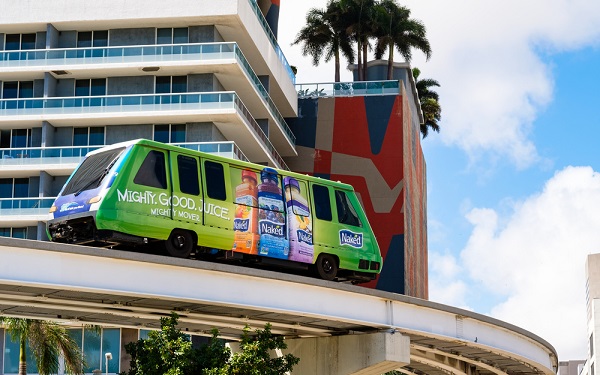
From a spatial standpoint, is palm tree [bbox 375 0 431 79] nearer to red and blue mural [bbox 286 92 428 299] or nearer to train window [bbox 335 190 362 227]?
red and blue mural [bbox 286 92 428 299]

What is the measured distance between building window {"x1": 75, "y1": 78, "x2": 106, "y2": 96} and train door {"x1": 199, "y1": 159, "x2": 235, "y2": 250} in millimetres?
34711

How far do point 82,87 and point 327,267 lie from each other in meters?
34.2

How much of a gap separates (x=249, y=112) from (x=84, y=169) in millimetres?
37579

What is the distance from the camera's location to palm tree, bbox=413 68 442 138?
10194cm

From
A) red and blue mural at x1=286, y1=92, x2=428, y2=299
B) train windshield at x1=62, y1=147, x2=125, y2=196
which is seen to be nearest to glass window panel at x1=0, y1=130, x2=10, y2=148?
red and blue mural at x1=286, y1=92, x2=428, y2=299

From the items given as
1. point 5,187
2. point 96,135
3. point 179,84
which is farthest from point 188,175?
point 5,187

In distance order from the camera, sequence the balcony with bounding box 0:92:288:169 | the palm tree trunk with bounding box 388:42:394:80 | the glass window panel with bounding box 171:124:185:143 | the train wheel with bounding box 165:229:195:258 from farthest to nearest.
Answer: the palm tree trunk with bounding box 388:42:394:80 < the glass window panel with bounding box 171:124:185:143 < the balcony with bounding box 0:92:288:169 < the train wheel with bounding box 165:229:195:258

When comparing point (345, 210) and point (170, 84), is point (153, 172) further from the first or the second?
point (170, 84)

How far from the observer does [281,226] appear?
29188 mm

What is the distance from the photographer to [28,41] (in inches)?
2458

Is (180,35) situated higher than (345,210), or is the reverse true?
(180,35)

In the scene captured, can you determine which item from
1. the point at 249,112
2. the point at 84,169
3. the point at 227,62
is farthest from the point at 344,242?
the point at 249,112

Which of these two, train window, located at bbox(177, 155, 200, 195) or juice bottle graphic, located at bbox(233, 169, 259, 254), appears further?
juice bottle graphic, located at bbox(233, 169, 259, 254)

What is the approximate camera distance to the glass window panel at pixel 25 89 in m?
62.2
